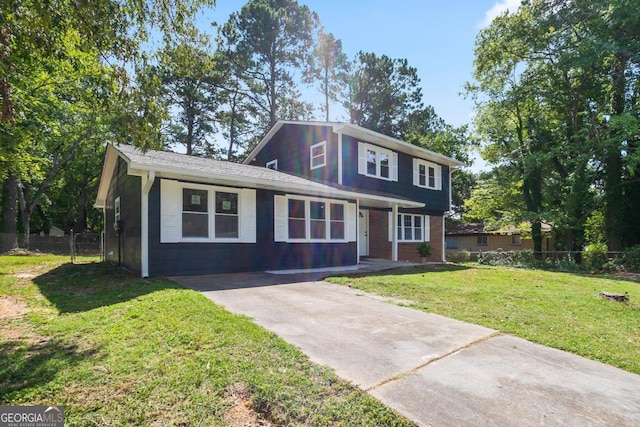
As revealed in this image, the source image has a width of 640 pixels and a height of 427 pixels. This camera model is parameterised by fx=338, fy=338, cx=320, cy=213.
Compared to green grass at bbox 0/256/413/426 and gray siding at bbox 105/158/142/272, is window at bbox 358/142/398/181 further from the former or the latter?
green grass at bbox 0/256/413/426

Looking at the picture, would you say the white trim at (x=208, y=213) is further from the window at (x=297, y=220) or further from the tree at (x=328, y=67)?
the tree at (x=328, y=67)

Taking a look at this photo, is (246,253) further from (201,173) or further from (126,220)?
(126,220)

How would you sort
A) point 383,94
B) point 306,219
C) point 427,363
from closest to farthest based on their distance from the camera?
point 427,363
point 306,219
point 383,94

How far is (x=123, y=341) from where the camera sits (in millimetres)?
3865

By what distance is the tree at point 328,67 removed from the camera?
27.5 meters

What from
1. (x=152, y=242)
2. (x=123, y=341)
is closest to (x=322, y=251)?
(x=152, y=242)

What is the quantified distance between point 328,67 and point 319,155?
1773 centimetres

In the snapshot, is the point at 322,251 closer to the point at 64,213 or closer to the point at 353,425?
the point at 353,425

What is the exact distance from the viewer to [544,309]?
5.90m

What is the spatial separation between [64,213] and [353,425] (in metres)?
40.8

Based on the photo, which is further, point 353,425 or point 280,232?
point 280,232

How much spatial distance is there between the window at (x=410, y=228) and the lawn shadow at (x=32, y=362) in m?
14.3

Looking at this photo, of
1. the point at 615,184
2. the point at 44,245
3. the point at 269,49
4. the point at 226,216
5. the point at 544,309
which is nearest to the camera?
the point at 544,309

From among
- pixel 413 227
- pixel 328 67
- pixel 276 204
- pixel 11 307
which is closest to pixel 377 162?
pixel 413 227
